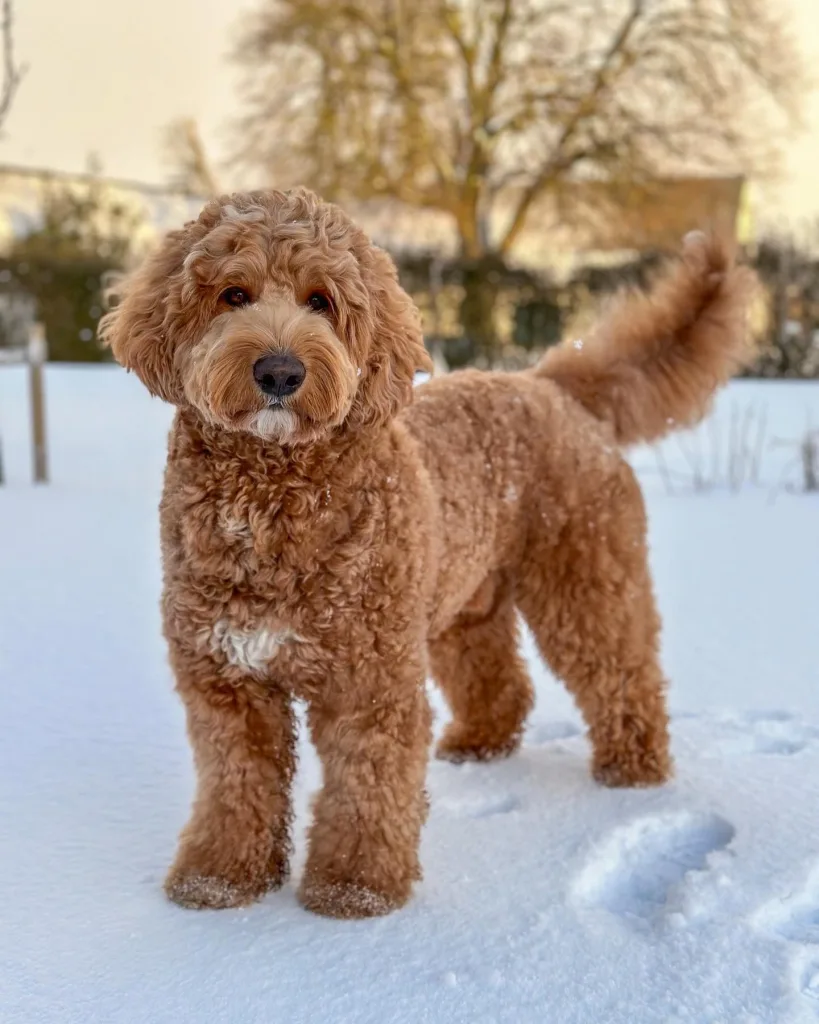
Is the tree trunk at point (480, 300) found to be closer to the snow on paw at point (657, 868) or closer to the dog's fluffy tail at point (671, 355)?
the dog's fluffy tail at point (671, 355)

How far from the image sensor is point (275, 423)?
2359 millimetres

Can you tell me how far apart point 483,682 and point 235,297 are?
1.83 meters

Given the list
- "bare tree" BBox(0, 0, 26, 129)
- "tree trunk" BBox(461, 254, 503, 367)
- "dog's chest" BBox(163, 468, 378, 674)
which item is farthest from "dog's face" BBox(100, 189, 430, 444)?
"tree trunk" BBox(461, 254, 503, 367)

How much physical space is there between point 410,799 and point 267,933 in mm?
456

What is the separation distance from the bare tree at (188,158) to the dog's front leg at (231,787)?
23953 mm

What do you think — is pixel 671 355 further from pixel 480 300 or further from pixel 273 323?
pixel 480 300

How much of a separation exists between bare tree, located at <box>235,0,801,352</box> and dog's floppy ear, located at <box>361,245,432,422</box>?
19.6 meters

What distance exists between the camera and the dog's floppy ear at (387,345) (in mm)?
2564

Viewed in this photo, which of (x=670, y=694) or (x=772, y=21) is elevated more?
(x=772, y=21)

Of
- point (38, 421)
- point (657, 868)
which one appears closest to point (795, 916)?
point (657, 868)

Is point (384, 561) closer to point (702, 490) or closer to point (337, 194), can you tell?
point (702, 490)

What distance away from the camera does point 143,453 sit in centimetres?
1051

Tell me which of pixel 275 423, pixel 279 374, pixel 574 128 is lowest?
pixel 275 423

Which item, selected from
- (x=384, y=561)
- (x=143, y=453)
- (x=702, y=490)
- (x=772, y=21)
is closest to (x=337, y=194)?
(x=772, y=21)
